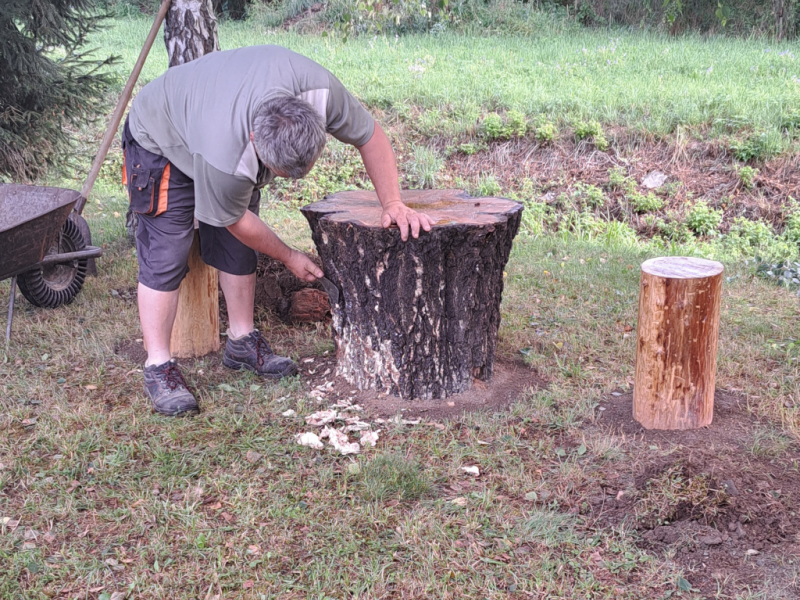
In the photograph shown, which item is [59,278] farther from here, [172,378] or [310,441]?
[310,441]

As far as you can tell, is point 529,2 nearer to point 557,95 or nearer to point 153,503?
point 557,95

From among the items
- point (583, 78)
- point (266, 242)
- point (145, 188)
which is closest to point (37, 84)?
point (145, 188)

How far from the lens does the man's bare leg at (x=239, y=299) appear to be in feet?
12.1

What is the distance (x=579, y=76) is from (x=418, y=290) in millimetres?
7229

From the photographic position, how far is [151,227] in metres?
3.34

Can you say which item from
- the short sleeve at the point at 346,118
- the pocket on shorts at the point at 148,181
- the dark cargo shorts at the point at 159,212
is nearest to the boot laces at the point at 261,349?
the dark cargo shorts at the point at 159,212

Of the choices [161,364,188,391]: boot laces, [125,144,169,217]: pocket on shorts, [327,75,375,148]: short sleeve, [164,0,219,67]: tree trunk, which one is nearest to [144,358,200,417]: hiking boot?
[161,364,188,391]: boot laces

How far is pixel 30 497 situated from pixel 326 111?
6.28 feet

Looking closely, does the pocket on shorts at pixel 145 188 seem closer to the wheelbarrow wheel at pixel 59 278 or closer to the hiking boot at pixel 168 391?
the hiking boot at pixel 168 391

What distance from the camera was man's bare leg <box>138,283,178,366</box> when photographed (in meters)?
3.37

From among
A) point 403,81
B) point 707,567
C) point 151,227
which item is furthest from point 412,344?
point 403,81

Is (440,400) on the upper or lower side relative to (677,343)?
lower

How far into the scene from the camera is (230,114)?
2773 mm

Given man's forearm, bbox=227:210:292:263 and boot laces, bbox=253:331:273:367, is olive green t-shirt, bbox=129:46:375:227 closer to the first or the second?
man's forearm, bbox=227:210:292:263
